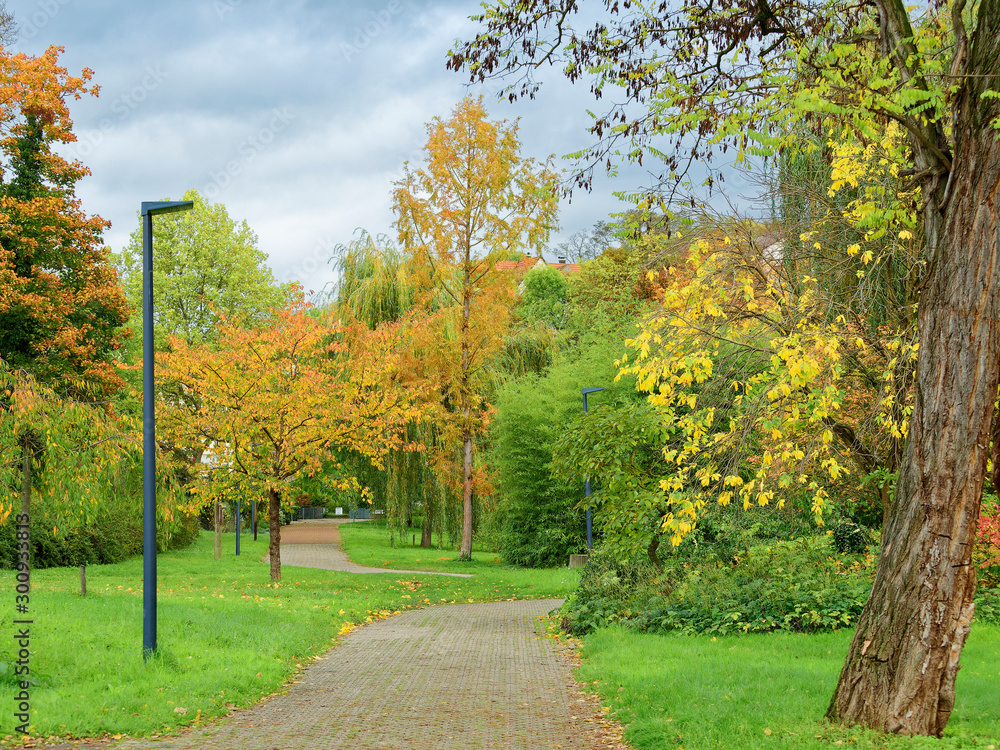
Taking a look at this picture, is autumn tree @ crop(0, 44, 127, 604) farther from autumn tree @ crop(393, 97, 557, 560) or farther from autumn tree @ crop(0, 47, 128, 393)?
autumn tree @ crop(393, 97, 557, 560)

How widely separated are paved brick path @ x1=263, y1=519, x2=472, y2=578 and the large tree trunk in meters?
19.5

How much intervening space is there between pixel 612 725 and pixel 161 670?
15.6 ft

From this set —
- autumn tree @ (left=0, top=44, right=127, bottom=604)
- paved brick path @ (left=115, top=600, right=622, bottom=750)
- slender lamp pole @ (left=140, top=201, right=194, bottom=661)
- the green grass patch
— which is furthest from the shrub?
autumn tree @ (left=0, top=44, right=127, bottom=604)

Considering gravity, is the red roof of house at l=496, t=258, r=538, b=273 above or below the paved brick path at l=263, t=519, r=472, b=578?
above

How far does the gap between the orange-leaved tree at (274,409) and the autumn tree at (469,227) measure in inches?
294

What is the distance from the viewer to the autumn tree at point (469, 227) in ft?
91.5

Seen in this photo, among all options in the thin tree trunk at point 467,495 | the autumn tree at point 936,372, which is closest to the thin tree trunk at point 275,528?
the thin tree trunk at point 467,495

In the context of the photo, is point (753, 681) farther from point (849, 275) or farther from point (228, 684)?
point (849, 275)

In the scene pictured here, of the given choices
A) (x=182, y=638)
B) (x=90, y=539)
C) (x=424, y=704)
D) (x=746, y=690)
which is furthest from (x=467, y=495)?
(x=746, y=690)

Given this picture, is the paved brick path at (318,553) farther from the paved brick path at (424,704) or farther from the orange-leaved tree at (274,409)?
the paved brick path at (424,704)

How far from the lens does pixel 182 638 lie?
35.2 feet

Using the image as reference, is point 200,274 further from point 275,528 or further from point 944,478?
point 944,478

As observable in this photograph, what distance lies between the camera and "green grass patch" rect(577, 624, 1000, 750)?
6332 mm

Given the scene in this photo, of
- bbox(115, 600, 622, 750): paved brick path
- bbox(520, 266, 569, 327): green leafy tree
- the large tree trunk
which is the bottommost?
bbox(115, 600, 622, 750): paved brick path
